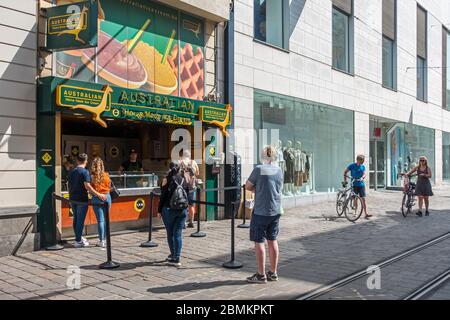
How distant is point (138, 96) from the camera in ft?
33.8

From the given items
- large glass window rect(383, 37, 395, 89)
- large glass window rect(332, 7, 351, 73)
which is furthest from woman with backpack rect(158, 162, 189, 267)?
large glass window rect(383, 37, 395, 89)

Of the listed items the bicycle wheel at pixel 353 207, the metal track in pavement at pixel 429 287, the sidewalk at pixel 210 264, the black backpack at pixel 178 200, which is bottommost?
the metal track in pavement at pixel 429 287

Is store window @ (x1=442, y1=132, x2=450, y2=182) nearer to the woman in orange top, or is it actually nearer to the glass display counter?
the glass display counter

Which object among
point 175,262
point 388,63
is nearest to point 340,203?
point 175,262

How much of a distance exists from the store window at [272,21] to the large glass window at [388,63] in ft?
30.6

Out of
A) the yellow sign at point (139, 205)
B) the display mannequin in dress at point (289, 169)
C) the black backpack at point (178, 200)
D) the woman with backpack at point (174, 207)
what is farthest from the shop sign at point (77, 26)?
the display mannequin in dress at point (289, 169)

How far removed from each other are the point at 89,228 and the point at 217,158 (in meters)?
4.17

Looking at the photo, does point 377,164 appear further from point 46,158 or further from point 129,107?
point 46,158

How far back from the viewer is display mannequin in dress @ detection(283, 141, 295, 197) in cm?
1591

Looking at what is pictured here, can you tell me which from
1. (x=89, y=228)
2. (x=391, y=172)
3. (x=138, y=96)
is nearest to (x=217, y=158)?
(x=138, y=96)

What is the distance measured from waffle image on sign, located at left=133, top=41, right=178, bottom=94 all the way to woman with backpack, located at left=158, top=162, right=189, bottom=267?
4365 millimetres

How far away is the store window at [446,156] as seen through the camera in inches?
1257

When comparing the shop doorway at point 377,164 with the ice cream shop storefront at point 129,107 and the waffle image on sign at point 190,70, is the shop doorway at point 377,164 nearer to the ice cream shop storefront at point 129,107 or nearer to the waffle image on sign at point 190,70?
the ice cream shop storefront at point 129,107

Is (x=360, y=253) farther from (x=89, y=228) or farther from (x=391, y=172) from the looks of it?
(x=391, y=172)
